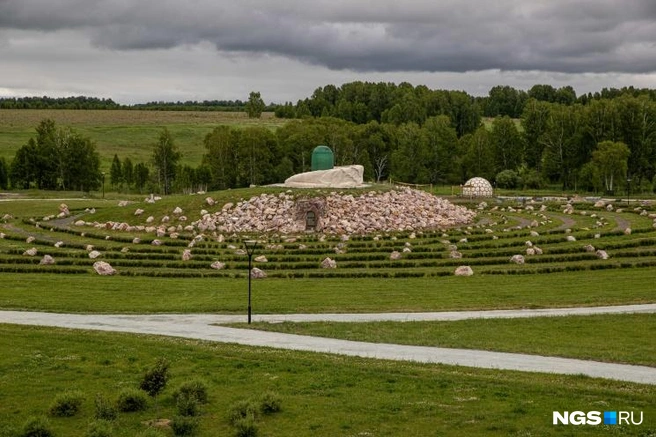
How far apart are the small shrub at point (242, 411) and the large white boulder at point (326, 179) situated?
59.0m

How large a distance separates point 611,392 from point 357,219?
49.3m

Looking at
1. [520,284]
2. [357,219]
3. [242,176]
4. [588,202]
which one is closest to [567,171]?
[588,202]

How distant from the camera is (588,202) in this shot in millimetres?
96375

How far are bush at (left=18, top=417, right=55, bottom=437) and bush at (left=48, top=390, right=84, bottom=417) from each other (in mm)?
1636

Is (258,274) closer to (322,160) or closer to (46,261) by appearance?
(46,261)

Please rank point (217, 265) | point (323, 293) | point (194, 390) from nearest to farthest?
point (194, 390), point (323, 293), point (217, 265)

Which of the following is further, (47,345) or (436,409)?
(47,345)

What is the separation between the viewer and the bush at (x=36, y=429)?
62.0 feet

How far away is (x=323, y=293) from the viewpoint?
43219 millimetres

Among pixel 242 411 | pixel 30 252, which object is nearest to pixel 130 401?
pixel 242 411

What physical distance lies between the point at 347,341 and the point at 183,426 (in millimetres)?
12252

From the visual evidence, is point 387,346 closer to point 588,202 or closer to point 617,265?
point 617,265

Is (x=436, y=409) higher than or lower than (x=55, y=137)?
lower

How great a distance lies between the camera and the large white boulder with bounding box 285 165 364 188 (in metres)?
80.1
